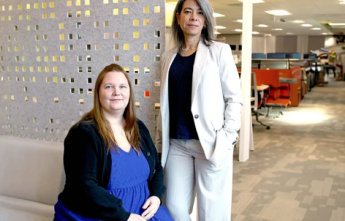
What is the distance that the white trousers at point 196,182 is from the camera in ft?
6.66

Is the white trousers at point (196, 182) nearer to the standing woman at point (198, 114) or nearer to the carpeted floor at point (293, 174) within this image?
the standing woman at point (198, 114)

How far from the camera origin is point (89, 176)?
5.69 feet

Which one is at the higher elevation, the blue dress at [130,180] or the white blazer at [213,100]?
the white blazer at [213,100]

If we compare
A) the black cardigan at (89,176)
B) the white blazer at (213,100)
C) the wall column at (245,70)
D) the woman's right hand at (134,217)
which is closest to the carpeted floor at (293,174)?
the wall column at (245,70)

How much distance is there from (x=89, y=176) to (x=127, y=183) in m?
0.20

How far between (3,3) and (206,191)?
1.98 metres

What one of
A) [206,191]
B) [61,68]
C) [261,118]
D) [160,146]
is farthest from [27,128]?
[261,118]

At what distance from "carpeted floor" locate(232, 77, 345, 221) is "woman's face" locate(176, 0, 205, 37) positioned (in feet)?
6.42

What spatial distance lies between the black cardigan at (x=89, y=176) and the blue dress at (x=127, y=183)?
3 cm

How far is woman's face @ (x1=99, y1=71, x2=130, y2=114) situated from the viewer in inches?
73.3

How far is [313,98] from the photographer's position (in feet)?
39.4

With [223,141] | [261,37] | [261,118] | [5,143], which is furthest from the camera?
[261,37]

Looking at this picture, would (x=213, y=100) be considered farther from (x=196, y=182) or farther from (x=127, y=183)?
(x=127, y=183)

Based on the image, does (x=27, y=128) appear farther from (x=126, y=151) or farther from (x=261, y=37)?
(x=261, y=37)
